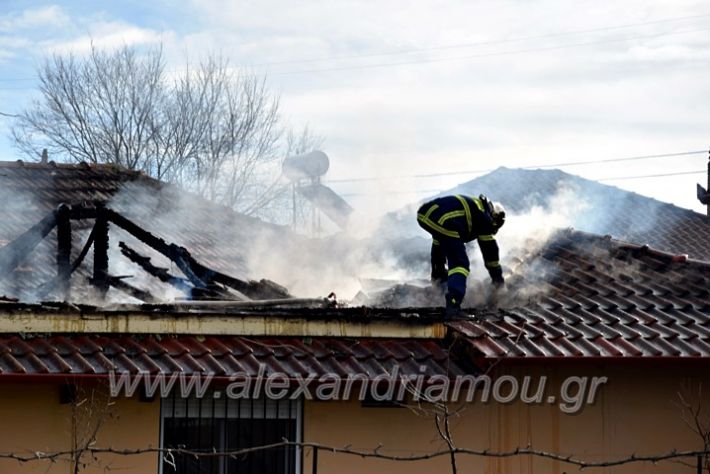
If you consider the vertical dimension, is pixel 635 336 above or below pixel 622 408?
above

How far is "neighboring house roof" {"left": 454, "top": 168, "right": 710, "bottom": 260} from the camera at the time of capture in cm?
2673

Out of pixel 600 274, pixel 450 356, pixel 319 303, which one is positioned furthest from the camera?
pixel 600 274

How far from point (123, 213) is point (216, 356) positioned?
7.81 metres

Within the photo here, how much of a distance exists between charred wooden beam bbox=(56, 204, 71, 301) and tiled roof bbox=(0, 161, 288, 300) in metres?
0.56

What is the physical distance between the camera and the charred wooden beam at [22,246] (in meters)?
13.2

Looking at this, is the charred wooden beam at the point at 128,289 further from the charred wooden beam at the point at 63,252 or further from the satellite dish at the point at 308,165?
the satellite dish at the point at 308,165

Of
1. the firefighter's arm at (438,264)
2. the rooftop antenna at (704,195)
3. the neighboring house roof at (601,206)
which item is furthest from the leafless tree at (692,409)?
the rooftop antenna at (704,195)

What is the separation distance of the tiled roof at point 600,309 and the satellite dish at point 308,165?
12189 millimetres

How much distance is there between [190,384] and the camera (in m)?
10.0

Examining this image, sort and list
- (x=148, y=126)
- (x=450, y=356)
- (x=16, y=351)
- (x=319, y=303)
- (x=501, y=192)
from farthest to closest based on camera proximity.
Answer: (x=148, y=126) < (x=501, y=192) < (x=319, y=303) < (x=450, y=356) < (x=16, y=351)

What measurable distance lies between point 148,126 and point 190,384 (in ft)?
79.3

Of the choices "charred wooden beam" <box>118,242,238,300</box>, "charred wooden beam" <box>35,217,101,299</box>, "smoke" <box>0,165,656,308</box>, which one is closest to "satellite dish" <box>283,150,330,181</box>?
"smoke" <box>0,165,656,308</box>

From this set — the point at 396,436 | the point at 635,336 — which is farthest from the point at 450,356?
the point at 635,336

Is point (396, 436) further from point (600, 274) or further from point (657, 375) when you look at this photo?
point (600, 274)
